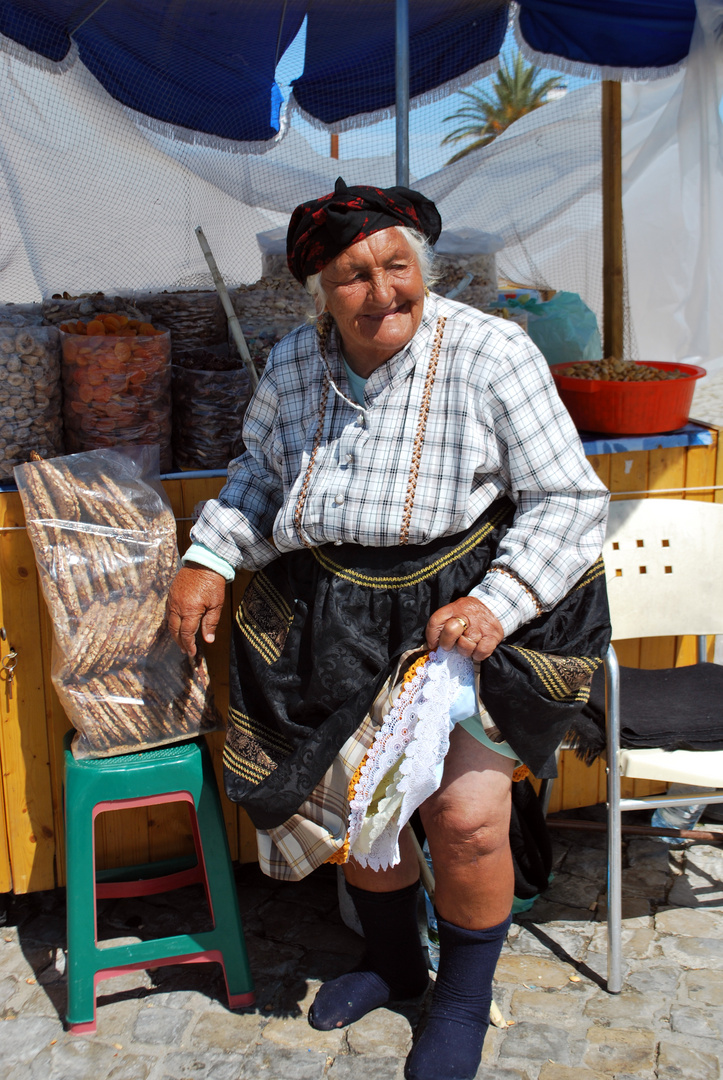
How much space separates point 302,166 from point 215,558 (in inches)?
90.8

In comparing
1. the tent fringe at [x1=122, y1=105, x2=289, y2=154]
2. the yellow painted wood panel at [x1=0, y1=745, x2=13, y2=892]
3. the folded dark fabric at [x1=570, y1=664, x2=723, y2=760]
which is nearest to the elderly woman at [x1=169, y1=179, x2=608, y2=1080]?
the folded dark fabric at [x1=570, y1=664, x2=723, y2=760]

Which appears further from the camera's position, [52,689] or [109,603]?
[52,689]

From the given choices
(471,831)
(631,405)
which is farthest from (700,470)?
(471,831)

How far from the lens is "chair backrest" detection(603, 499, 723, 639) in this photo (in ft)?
8.05

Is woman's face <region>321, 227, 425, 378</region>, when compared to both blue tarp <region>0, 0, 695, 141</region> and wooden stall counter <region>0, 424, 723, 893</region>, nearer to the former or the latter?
wooden stall counter <region>0, 424, 723, 893</region>

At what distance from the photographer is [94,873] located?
213cm

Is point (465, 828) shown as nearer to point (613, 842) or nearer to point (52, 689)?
point (613, 842)

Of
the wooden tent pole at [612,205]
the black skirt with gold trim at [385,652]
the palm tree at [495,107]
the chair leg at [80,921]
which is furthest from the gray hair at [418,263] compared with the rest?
the palm tree at [495,107]

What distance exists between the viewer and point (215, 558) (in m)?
2.07

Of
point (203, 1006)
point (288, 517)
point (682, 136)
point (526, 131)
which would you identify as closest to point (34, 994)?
A: point (203, 1006)

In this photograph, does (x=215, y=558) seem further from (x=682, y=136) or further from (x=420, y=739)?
(x=682, y=136)

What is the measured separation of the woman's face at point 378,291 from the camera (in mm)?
1771

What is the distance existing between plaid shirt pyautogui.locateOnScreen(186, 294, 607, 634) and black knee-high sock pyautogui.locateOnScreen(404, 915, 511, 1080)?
2.27ft

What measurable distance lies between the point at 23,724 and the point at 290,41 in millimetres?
2456
